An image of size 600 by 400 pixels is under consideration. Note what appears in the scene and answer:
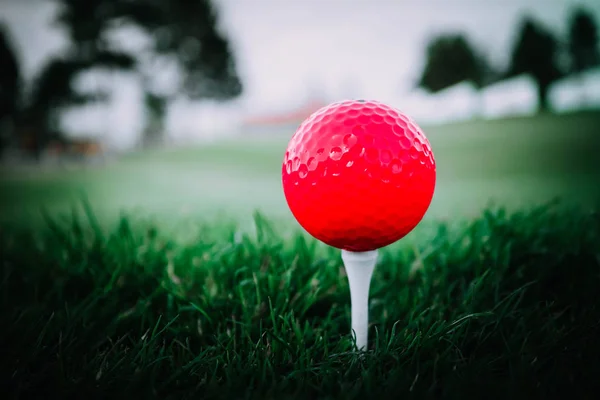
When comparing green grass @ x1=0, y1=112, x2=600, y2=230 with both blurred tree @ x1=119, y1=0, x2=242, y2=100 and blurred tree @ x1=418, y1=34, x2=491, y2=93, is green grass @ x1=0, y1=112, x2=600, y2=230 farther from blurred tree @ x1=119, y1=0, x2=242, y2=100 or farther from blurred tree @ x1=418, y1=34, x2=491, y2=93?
blurred tree @ x1=119, y1=0, x2=242, y2=100

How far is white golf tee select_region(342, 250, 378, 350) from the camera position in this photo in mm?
1199

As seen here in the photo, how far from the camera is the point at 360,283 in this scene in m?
1.20

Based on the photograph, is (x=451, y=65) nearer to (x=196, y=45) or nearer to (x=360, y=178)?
(x=196, y=45)

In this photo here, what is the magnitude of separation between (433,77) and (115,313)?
73.8ft

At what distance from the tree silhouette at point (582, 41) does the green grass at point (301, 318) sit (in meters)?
15.0

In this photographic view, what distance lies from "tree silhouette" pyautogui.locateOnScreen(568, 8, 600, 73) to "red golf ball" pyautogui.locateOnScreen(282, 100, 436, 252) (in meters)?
15.6

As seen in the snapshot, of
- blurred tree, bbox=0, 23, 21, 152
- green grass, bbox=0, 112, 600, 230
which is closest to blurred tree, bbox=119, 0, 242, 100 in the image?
blurred tree, bbox=0, 23, 21, 152

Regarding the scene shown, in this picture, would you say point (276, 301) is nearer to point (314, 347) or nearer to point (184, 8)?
point (314, 347)

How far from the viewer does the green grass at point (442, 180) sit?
3898 millimetres

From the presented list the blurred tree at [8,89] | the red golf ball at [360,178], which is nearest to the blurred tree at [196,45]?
the blurred tree at [8,89]

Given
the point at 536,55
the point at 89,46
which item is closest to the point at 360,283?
the point at 536,55

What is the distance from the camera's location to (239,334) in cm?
139

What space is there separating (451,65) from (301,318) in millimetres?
22150

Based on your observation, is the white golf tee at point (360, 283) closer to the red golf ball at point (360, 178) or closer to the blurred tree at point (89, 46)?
the red golf ball at point (360, 178)
